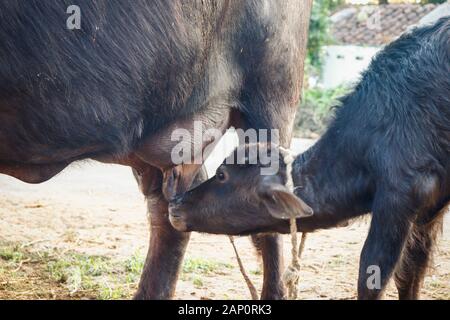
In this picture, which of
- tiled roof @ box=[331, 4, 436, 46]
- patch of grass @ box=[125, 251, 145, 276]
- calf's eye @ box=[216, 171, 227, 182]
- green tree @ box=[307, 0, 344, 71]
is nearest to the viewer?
calf's eye @ box=[216, 171, 227, 182]

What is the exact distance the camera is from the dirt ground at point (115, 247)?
210 inches

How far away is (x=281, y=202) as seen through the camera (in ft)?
13.5

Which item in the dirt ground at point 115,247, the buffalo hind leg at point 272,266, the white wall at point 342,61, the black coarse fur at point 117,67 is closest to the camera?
the black coarse fur at point 117,67

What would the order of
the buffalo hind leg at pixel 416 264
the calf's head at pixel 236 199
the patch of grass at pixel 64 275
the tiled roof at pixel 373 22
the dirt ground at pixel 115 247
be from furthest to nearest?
the tiled roof at pixel 373 22, the dirt ground at pixel 115 247, the patch of grass at pixel 64 275, the buffalo hind leg at pixel 416 264, the calf's head at pixel 236 199

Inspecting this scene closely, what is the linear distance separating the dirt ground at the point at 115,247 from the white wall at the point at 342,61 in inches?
495

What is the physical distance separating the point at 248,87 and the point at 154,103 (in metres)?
0.69

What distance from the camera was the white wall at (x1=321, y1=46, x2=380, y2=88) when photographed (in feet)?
66.0

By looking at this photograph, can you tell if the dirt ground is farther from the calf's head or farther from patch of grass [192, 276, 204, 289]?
the calf's head

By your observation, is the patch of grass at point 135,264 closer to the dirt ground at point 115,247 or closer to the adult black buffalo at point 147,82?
the dirt ground at point 115,247

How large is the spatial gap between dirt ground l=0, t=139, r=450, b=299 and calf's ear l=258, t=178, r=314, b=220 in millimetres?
747

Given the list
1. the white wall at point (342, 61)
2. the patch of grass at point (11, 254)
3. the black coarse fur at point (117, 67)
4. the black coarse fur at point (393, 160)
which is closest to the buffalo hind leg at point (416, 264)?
the black coarse fur at point (393, 160)

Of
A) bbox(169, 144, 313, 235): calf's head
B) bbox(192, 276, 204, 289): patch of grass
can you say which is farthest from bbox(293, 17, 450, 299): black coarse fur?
bbox(192, 276, 204, 289): patch of grass

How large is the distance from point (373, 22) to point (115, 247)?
1582 centimetres

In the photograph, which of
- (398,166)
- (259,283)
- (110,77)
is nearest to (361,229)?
(259,283)
